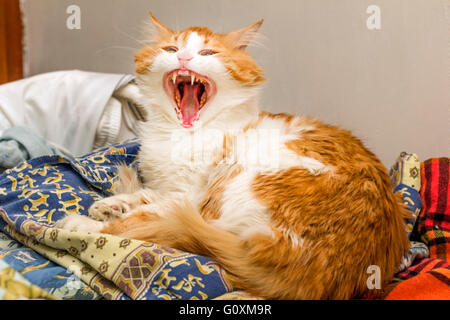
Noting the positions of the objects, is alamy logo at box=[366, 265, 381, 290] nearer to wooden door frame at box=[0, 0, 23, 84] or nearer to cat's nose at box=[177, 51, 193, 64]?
cat's nose at box=[177, 51, 193, 64]

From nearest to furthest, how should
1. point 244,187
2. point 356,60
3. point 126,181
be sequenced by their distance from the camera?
point 244,187, point 126,181, point 356,60

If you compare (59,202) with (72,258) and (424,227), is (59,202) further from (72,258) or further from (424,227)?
(424,227)

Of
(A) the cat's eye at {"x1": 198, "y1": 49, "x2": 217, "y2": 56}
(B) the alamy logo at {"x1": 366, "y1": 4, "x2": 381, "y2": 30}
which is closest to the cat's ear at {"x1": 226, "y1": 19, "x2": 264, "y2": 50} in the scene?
(A) the cat's eye at {"x1": 198, "y1": 49, "x2": 217, "y2": 56}

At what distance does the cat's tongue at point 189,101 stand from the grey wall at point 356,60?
381 millimetres

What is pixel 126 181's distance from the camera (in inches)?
53.7

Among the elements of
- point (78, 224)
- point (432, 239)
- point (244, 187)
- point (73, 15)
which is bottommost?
point (432, 239)

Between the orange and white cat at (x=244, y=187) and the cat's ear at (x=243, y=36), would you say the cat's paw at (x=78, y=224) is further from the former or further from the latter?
the cat's ear at (x=243, y=36)

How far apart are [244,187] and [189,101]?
0.43 meters

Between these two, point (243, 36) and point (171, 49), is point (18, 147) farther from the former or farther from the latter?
point (243, 36)

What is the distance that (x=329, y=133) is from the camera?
118cm

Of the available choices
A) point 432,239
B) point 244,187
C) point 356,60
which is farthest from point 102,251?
point 356,60

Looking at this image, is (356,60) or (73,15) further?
(73,15)

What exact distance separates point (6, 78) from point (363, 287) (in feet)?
7.31

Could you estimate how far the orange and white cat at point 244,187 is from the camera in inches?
34.8
